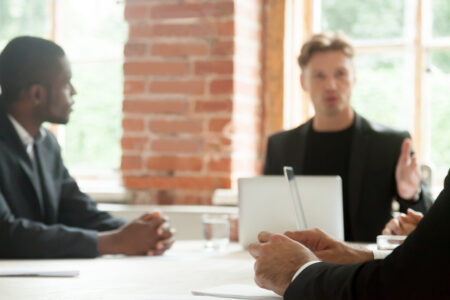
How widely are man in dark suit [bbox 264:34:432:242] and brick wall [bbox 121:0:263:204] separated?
0.33 meters

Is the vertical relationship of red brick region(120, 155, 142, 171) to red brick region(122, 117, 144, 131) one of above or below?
below

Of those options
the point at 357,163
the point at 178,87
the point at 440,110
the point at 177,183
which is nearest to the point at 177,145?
the point at 177,183

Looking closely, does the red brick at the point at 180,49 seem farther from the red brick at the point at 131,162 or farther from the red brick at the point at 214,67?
the red brick at the point at 131,162

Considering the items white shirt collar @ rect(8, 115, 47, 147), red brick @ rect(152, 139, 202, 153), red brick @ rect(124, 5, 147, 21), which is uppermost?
red brick @ rect(124, 5, 147, 21)

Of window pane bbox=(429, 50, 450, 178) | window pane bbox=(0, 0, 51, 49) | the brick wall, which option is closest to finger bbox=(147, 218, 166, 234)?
the brick wall

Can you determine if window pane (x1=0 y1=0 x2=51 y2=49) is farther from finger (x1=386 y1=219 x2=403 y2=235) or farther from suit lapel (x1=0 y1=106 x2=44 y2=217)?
finger (x1=386 y1=219 x2=403 y2=235)

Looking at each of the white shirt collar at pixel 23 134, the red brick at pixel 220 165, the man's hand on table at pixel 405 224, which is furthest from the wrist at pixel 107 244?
the red brick at pixel 220 165

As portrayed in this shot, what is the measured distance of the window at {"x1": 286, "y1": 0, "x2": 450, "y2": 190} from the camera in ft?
12.4

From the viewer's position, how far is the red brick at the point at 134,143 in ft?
12.8

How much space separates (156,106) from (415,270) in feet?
9.37

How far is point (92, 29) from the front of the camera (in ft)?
15.1

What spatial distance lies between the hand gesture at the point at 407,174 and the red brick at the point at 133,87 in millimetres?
1461

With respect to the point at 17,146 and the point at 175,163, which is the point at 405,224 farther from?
the point at 175,163

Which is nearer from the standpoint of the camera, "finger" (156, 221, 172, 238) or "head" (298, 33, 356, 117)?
"finger" (156, 221, 172, 238)
